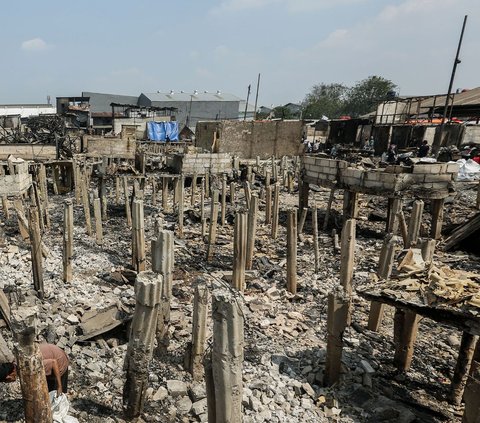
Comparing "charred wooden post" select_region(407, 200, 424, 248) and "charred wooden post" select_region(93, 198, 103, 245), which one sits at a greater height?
"charred wooden post" select_region(407, 200, 424, 248)

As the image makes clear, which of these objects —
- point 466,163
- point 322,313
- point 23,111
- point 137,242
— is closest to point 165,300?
point 137,242

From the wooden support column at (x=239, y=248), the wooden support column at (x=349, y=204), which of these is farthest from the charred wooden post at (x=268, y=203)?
the wooden support column at (x=239, y=248)

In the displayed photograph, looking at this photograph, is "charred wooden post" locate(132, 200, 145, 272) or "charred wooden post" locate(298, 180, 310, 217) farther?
"charred wooden post" locate(298, 180, 310, 217)

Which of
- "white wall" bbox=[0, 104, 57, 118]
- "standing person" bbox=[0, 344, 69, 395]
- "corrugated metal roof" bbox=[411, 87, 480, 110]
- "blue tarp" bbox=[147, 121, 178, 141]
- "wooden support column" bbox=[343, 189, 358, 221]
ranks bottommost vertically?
"standing person" bbox=[0, 344, 69, 395]

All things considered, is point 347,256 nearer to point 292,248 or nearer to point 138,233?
point 292,248

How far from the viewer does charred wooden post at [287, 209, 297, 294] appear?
898 cm

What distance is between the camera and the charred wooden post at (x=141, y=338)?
15.3 ft

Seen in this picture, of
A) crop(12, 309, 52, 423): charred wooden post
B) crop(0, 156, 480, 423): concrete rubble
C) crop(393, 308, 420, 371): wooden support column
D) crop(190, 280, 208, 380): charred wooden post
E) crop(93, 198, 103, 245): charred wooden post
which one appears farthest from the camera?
crop(93, 198, 103, 245): charred wooden post

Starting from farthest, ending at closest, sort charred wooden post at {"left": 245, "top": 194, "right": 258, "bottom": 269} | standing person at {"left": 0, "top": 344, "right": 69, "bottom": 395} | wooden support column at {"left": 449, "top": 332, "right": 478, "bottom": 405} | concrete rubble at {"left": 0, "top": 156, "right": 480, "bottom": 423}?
charred wooden post at {"left": 245, "top": 194, "right": 258, "bottom": 269} < wooden support column at {"left": 449, "top": 332, "right": 478, "bottom": 405} < concrete rubble at {"left": 0, "top": 156, "right": 480, "bottom": 423} < standing person at {"left": 0, "top": 344, "right": 69, "bottom": 395}

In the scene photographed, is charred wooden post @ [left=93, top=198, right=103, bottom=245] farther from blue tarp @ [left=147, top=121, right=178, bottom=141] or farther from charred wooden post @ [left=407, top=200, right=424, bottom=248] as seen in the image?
blue tarp @ [left=147, top=121, right=178, bottom=141]

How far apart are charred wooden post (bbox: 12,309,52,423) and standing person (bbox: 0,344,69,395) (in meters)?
0.54

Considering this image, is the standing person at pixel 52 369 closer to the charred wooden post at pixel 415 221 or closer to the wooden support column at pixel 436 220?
the charred wooden post at pixel 415 221

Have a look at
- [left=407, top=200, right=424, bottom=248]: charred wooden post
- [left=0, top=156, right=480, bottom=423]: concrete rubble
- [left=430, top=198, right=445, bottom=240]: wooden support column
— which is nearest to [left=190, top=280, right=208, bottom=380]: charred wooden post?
[left=0, top=156, right=480, bottom=423]: concrete rubble

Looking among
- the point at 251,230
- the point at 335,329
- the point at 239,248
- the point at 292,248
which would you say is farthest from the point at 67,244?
the point at 335,329
